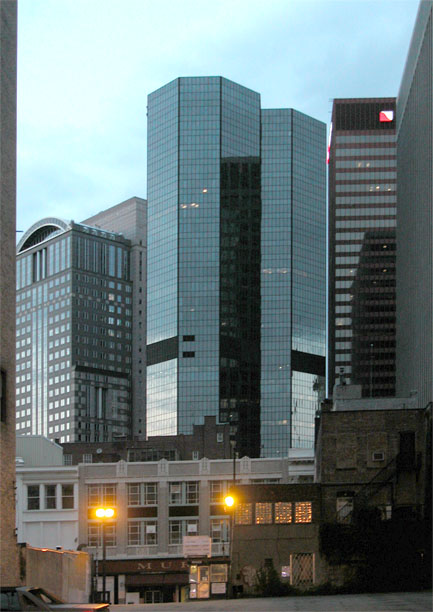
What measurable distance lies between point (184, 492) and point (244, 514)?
75.4ft

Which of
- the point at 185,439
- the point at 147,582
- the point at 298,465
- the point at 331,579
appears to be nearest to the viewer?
the point at 331,579

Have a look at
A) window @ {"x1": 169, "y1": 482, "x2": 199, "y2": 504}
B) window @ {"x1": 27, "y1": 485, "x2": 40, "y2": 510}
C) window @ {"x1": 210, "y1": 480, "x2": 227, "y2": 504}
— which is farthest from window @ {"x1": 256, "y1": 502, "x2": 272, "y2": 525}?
window @ {"x1": 27, "y1": 485, "x2": 40, "y2": 510}

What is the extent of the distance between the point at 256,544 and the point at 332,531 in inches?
198

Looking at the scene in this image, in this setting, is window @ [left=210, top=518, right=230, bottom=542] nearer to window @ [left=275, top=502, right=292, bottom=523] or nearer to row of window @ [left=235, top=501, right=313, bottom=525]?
row of window @ [left=235, top=501, right=313, bottom=525]

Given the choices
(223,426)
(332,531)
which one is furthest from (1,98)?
(223,426)

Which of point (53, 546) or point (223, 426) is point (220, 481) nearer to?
point (53, 546)

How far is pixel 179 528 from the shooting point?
8306 centimetres

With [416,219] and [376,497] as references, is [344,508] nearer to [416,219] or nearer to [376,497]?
[376,497]

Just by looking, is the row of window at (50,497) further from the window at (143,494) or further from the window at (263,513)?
the window at (263,513)

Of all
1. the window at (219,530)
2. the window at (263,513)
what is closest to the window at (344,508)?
the window at (263,513)

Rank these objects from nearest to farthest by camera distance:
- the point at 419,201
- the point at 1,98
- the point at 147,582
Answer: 1. the point at 1,98
2. the point at 147,582
3. the point at 419,201

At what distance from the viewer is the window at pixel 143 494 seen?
83.1 meters

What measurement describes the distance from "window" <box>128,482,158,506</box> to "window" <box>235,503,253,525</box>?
23.1 m

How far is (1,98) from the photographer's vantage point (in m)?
42.3
